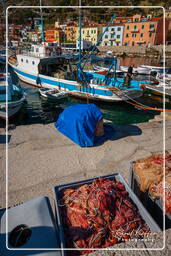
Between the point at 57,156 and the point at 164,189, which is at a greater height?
the point at 164,189

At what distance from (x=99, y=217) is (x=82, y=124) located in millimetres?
4994

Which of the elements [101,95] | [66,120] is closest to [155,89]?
[101,95]

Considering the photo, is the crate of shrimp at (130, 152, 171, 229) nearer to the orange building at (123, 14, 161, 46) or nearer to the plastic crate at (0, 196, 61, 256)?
the plastic crate at (0, 196, 61, 256)

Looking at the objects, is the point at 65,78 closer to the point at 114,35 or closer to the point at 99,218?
the point at 99,218

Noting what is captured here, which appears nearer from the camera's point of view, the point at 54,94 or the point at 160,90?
the point at 54,94

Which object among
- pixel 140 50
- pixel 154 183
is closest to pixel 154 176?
pixel 154 183

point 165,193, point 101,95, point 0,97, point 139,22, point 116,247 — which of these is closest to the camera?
point 116,247

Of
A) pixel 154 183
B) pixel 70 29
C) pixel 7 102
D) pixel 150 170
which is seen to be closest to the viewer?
pixel 154 183

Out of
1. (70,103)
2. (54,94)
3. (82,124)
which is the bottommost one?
(82,124)

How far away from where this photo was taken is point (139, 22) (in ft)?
183

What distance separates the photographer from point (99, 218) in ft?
9.49

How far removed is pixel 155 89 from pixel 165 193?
683 inches

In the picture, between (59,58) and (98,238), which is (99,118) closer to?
(98,238)

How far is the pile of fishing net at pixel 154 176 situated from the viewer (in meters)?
3.22
